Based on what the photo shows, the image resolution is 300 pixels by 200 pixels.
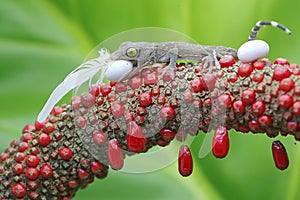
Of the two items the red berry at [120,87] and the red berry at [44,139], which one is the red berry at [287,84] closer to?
the red berry at [120,87]

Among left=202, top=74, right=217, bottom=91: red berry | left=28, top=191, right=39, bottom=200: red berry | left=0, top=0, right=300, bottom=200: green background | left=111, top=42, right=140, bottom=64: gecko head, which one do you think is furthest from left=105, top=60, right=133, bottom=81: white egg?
left=0, top=0, right=300, bottom=200: green background

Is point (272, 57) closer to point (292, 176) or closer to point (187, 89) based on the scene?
point (292, 176)

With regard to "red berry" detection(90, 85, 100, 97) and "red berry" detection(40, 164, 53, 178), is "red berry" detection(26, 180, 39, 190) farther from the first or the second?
"red berry" detection(90, 85, 100, 97)

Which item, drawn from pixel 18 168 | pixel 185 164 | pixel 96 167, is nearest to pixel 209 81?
pixel 185 164

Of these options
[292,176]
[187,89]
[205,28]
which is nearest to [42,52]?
[205,28]

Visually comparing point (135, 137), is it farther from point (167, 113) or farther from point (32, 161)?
point (32, 161)

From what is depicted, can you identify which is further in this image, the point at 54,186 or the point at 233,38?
the point at 233,38

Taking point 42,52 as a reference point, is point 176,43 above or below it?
below
